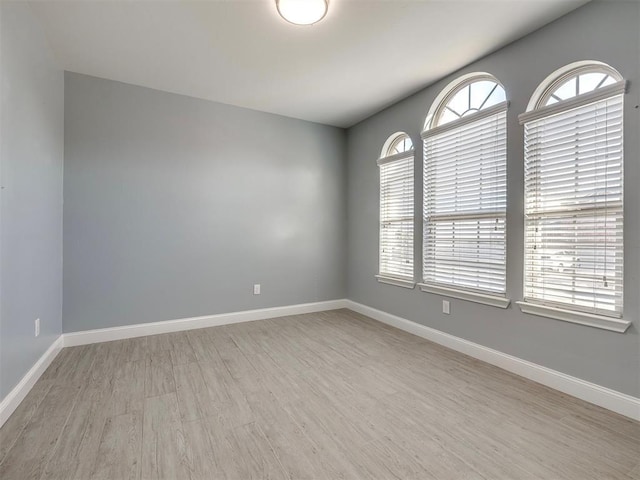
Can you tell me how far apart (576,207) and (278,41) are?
258cm

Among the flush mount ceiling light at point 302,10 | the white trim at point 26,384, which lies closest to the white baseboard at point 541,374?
the flush mount ceiling light at point 302,10

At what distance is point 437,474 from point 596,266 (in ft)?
5.60

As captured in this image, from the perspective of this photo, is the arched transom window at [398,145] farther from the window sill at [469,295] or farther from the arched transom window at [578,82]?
the window sill at [469,295]

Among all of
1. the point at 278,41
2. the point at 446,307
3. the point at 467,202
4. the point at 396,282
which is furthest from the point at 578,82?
the point at 396,282

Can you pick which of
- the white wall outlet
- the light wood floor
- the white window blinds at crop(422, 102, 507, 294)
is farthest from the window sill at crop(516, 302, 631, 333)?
the white wall outlet

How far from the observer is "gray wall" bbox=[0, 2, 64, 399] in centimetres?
180

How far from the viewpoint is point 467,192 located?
284 centimetres

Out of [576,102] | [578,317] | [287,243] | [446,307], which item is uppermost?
[576,102]

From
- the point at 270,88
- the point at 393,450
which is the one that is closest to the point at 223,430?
the point at 393,450

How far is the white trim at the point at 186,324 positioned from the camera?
3037mm

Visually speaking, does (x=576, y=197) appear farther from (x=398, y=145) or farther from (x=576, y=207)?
(x=398, y=145)

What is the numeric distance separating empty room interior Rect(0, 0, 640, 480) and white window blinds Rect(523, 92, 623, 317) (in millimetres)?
14

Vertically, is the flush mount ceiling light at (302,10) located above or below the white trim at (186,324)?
above

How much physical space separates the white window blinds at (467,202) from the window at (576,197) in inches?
9.3
